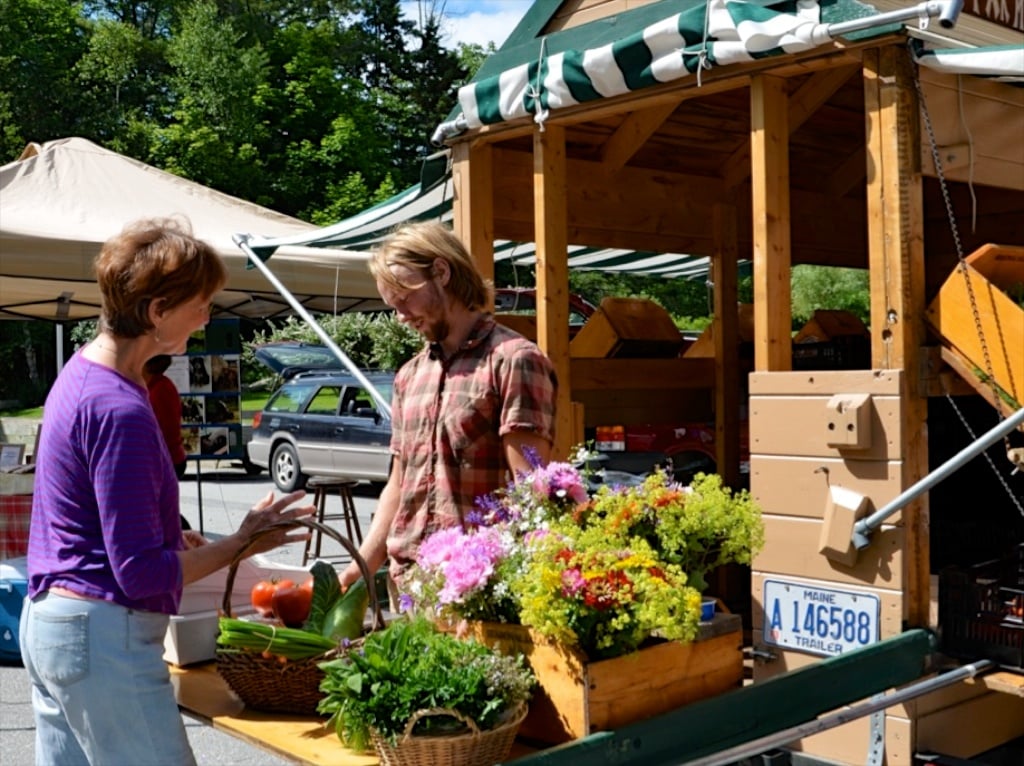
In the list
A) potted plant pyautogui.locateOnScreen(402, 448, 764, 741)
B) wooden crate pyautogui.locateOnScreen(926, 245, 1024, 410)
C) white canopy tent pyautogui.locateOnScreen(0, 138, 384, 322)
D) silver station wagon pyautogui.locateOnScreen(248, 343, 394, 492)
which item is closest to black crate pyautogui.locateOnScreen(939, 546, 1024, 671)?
wooden crate pyautogui.locateOnScreen(926, 245, 1024, 410)

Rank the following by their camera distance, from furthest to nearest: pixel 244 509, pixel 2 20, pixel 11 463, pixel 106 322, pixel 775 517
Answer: pixel 2 20 → pixel 244 509 → pixel 11 463 → pixel 775 517 → pixel 106 322

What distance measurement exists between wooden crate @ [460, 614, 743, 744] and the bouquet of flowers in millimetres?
34

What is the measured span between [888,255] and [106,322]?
7.68 feet

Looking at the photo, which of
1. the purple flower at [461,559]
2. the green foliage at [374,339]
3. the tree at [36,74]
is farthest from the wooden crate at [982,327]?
the tree at [36,74]

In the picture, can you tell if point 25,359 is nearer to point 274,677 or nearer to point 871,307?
point 871,307

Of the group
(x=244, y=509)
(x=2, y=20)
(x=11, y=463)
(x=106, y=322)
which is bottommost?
(x=244, y=509)

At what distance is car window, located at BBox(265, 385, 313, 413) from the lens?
14.8 m

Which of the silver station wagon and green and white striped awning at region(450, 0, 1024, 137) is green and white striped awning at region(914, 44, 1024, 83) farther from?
the silver station wagon

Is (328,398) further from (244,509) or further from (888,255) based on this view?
(888,255)

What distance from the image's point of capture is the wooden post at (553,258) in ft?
14.3

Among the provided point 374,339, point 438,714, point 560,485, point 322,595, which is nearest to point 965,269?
point 560,485

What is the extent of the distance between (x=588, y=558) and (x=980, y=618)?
1.90 metres

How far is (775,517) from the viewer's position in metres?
3.68

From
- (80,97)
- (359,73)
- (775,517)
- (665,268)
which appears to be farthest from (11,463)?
(359,73)
